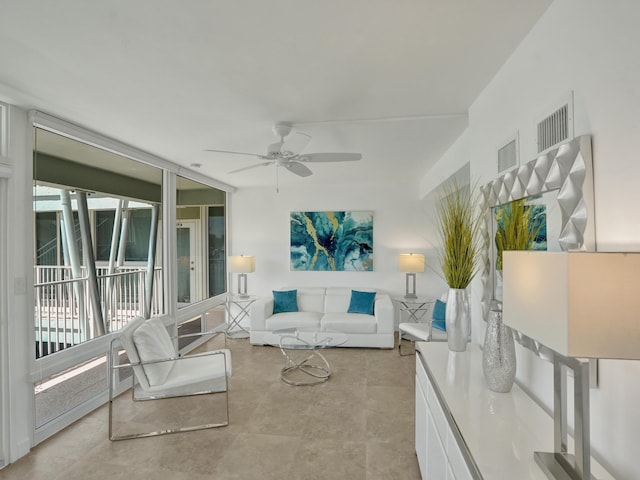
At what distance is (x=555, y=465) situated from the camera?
107 centimetres

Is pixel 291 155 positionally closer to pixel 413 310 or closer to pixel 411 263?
pixel 411 263

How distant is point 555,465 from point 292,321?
4.00m

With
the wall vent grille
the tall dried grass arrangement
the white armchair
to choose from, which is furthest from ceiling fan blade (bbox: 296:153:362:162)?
the white armchair

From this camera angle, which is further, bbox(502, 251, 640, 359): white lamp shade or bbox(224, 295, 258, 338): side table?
bbox(224, 295, 258, 338): side table

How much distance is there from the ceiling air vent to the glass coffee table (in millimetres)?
2629

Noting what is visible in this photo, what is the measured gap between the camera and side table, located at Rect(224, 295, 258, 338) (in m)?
5.56

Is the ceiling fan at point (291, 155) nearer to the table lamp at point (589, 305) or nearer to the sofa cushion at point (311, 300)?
the table lamp at point (589, 305)

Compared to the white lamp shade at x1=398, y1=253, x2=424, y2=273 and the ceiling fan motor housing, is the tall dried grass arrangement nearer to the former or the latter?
the ceiling fan motor housing

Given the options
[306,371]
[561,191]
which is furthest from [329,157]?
[306,371]

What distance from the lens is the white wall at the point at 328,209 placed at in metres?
5.63

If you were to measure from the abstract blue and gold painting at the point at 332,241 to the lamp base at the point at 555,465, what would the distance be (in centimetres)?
456

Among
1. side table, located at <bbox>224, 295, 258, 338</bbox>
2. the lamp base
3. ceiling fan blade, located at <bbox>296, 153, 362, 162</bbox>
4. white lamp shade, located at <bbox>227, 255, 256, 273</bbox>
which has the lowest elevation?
side table, located at <bbox>224, 295, 258, 338</bbox>

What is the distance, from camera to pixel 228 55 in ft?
6.15

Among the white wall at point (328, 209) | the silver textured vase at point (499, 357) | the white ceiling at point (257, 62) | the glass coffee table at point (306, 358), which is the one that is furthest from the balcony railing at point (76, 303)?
the silver textured vase at point (499, 357)
